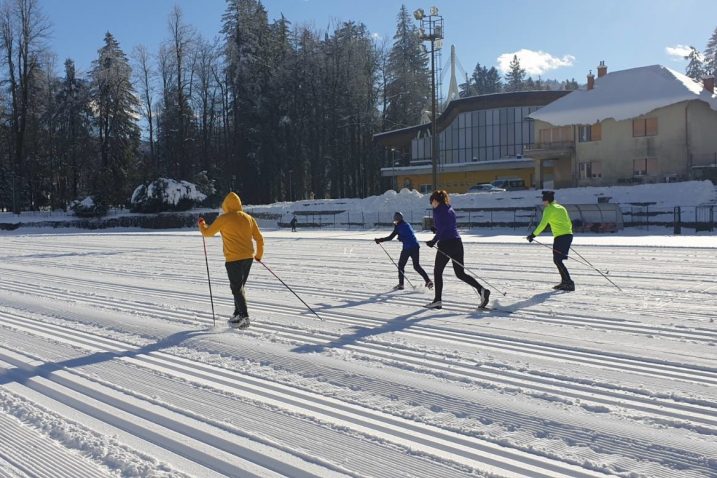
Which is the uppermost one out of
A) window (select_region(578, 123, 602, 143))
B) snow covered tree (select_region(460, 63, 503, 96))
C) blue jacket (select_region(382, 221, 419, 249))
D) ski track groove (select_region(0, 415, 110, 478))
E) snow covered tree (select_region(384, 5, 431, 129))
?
snow covered tree (select_region(460, 63, 503, 96))

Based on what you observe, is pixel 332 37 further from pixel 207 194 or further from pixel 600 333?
pixel 600 333

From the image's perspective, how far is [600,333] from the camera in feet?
24.7

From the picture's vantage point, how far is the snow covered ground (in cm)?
414

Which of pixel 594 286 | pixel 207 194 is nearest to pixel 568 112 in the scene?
pixel 207 194

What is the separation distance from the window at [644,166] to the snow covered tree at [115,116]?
41.1m

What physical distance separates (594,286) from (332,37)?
199 ft

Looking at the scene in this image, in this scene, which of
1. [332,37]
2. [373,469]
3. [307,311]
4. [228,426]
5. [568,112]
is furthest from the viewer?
[332,37]

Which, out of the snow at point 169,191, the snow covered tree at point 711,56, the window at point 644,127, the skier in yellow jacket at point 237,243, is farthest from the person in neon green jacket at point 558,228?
the snow covered tree at point 711,56

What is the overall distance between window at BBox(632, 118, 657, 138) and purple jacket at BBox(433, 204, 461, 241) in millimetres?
40472

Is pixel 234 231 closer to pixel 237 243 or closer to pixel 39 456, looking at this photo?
pixel 237 243

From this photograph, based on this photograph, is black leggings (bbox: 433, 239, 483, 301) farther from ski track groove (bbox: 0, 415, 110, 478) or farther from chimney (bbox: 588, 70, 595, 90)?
chimney (bbox: 588, 70, 595, 90)

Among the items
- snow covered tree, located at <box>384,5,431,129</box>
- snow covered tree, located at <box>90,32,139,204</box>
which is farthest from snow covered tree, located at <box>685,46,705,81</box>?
snow covered tree, located at <box>90,32,139,204</box>

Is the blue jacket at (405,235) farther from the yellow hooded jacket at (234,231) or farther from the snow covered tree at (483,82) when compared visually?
the snow covered tree at (483,82)

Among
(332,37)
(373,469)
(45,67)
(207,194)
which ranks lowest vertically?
(373,469)
